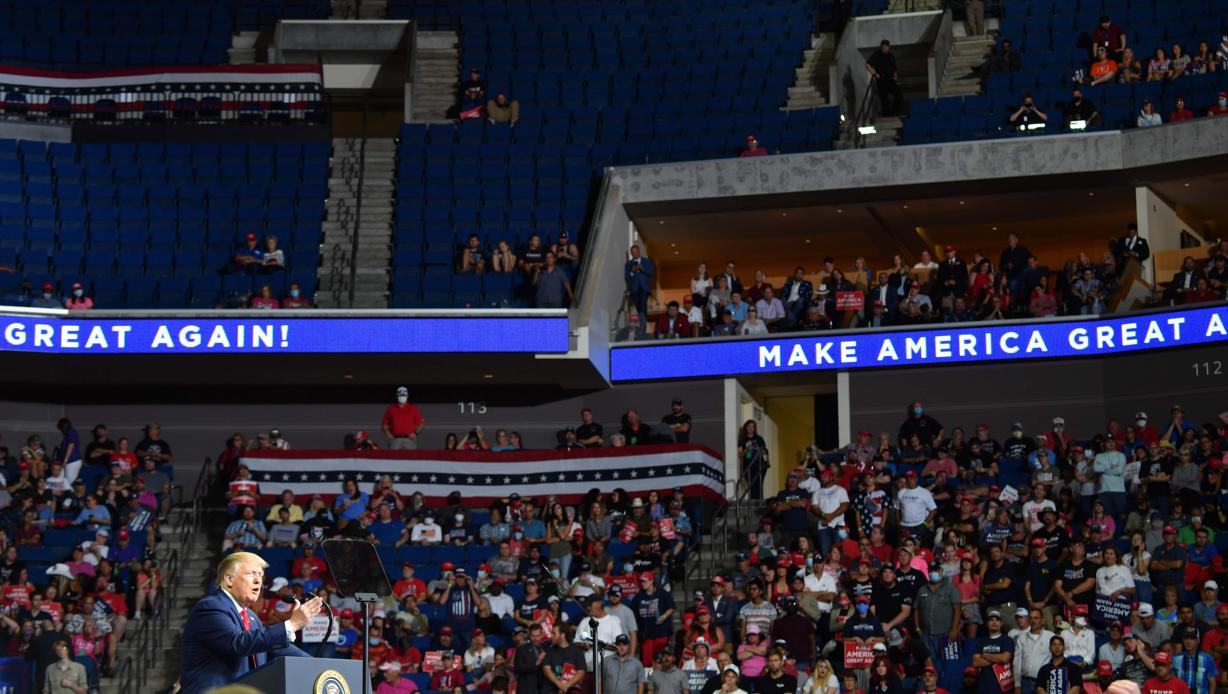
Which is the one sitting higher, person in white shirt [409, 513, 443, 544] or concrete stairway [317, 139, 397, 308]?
concrete stairway [317, 139, 397, 308]

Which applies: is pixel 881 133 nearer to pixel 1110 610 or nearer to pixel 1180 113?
pixel 1180 113

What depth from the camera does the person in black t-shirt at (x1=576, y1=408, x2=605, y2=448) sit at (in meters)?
24.6

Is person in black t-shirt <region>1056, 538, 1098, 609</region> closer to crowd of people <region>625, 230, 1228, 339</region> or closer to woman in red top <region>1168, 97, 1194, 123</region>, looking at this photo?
crowd of people <region>625, 230, 1228, 339</region>

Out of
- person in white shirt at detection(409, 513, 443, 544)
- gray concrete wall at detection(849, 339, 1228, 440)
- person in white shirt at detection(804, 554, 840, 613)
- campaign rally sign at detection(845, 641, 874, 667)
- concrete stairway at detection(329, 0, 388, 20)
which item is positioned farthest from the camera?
concrete stairway at detection(329, 0, 388, 20)

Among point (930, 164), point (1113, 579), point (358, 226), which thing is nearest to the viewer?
point (1113, 579)

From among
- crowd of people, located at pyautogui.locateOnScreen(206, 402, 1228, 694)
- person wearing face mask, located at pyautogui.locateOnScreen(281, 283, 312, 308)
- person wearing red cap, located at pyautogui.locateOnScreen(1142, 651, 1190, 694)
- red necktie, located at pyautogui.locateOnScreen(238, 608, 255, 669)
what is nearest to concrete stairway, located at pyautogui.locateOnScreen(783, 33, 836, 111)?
crowd of people, located at pyautogui.locateOnScreen(206, 402, 1228, 694)

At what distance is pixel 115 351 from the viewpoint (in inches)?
946

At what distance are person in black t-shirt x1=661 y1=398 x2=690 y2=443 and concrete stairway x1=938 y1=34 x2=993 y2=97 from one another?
836 cm

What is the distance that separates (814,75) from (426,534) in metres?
12.9

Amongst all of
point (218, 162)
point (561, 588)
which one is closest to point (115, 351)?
point (218, 162)

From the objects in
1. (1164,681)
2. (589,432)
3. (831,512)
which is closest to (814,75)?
(589,432)

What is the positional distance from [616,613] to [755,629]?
5.32ft

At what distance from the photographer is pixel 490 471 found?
23.8 metres

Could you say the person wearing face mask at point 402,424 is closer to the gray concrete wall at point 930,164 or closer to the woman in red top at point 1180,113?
the gray concrete wall at point 930,164
